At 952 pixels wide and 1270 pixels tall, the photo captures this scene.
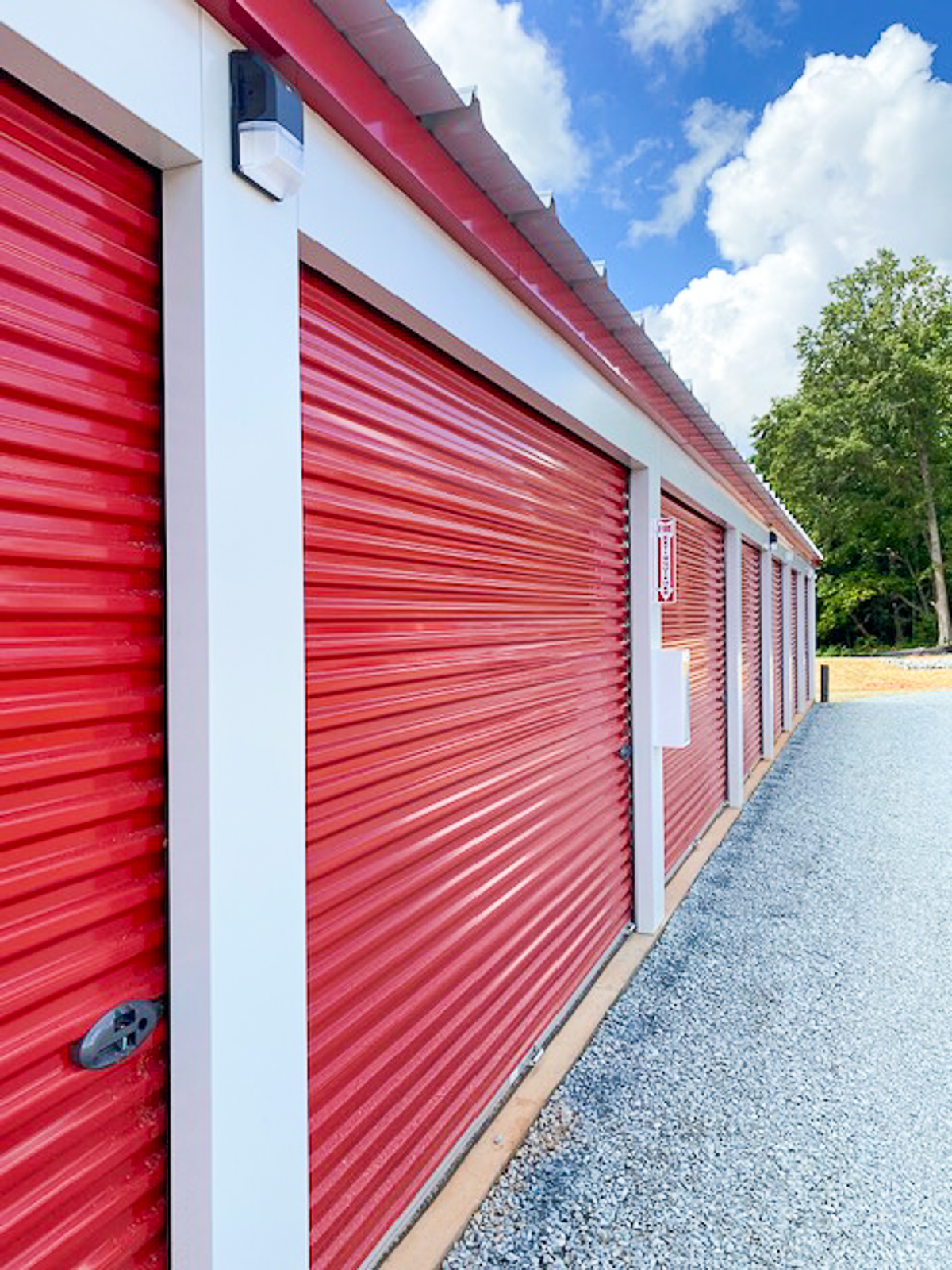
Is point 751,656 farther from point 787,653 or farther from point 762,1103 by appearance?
Result: point 762,1103

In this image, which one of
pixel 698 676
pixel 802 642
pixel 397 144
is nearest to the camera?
pixel 397 144

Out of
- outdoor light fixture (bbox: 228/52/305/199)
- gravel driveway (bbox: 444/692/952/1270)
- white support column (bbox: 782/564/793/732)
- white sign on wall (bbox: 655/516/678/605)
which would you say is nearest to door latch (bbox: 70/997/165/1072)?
gravel driveway (bbox: 444/692/952/1270)

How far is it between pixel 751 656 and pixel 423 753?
8557 millimetres

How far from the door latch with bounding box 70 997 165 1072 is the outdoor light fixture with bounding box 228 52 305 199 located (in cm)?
158

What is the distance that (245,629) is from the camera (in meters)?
1.66

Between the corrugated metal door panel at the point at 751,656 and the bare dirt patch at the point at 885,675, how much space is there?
9.72 meters

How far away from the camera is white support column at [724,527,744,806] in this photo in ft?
27.6

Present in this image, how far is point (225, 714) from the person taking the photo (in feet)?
5.23

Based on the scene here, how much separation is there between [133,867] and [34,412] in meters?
0.82

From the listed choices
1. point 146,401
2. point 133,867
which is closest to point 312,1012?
point 133,867

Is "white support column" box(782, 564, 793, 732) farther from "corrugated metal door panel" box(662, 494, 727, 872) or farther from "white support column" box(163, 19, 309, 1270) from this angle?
"white support column" box(163, 19, 309, 1270)

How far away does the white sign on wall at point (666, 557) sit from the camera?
5.04m

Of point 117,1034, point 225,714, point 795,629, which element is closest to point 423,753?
point 225,714

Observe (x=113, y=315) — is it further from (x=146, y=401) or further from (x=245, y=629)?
(x=245, y=629)
